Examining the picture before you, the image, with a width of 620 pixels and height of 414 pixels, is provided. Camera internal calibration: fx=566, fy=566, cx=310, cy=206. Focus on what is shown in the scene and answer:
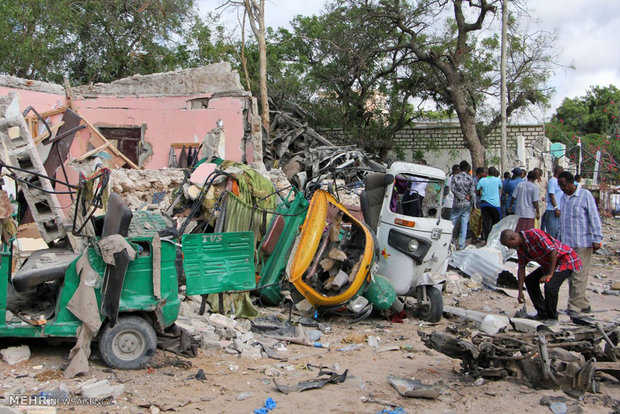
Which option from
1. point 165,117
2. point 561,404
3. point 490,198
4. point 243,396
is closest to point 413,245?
point 561,404

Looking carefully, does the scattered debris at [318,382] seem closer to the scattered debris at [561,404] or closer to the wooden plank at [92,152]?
the scattered debris at [561,404]

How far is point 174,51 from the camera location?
72.6 ft

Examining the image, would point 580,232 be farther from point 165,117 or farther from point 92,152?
point 165,117

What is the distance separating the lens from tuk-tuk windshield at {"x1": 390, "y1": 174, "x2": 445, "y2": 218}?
25.3 ft

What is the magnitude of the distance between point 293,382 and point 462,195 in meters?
7.54

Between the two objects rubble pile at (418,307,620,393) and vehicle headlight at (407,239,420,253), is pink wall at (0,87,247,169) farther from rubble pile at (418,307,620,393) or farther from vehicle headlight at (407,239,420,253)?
rubble pile at (418,307,620,393)

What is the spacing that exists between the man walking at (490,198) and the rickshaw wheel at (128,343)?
8823mm

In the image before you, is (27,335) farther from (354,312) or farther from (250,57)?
(250,57)

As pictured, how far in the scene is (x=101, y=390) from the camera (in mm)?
4355

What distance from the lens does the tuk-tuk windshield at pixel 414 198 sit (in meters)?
7.70

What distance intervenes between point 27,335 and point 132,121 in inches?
430

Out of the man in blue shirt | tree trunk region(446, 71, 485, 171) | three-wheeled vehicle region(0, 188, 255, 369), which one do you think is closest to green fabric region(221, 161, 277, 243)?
three-wheeled vehicle region(0, 188, 255, 369)

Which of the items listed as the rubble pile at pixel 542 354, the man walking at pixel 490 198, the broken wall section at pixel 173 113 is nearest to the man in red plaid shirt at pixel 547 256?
the rubble pile at pixel 542 354

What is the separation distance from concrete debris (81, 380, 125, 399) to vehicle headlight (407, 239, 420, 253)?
413 centimetres
